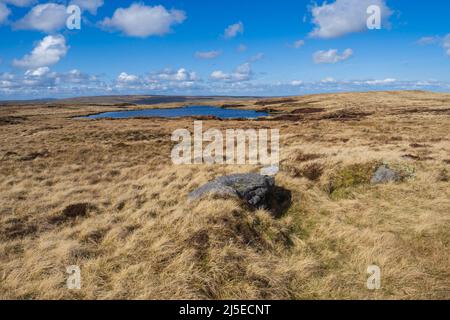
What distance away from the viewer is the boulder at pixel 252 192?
33.3 ft

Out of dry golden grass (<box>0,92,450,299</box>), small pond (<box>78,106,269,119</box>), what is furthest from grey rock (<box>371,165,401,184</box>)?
small pond (<box>78,106,269,119</box>)

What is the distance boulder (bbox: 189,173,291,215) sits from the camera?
1016cm

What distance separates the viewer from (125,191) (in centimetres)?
1339

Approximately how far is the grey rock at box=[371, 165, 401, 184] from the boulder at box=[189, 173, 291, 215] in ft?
13.3

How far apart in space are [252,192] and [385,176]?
6261mm

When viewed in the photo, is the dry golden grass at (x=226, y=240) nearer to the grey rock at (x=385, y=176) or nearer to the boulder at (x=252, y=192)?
the grey rock at (x=385, y=176)

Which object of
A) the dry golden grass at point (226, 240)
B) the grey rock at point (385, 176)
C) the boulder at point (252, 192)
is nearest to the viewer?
the dry golden grass at point (226, 240)

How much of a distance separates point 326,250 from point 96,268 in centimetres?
538

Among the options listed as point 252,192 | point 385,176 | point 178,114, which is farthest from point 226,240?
point 178,114

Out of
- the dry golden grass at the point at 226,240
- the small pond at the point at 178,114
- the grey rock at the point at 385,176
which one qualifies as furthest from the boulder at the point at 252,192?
the small pond at the point at 178,114

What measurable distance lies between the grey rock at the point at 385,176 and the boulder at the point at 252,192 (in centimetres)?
406
